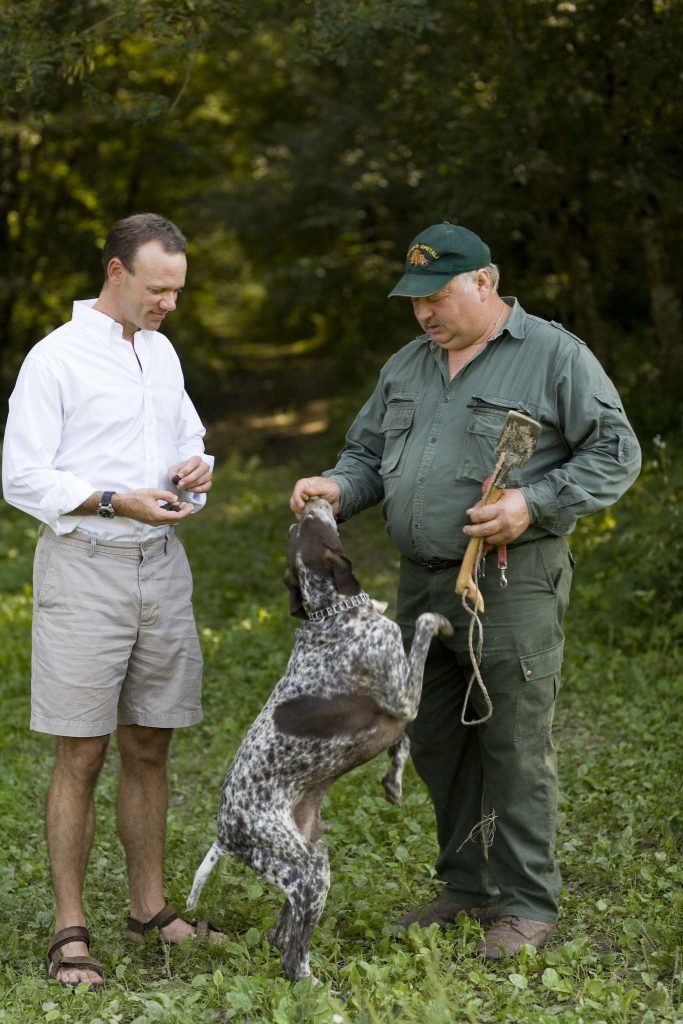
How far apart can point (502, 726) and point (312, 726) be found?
2.27ft

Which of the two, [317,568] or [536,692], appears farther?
[536,692]

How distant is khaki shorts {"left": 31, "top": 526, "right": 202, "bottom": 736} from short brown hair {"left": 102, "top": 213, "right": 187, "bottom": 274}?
0.92 m

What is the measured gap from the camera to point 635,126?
29.7 feet

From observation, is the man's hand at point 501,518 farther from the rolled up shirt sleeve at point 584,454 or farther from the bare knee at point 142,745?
the bare knee at point 142,745

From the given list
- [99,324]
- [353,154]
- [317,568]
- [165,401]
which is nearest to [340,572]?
[317,568]

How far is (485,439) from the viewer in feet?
12.0

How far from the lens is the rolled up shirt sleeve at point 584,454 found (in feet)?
11.7

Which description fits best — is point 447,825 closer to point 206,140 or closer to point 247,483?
point 247,483

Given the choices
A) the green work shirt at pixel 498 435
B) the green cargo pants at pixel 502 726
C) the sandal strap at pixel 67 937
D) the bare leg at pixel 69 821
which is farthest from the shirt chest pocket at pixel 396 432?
the sandal strap at pixel 67 937

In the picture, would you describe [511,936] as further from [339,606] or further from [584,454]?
[584,454]

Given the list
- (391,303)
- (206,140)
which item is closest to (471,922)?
(391,303)

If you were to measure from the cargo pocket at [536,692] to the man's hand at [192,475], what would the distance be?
48.2 inches

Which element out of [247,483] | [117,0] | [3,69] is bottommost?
[247,483]

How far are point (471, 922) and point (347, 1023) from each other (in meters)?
0.84
